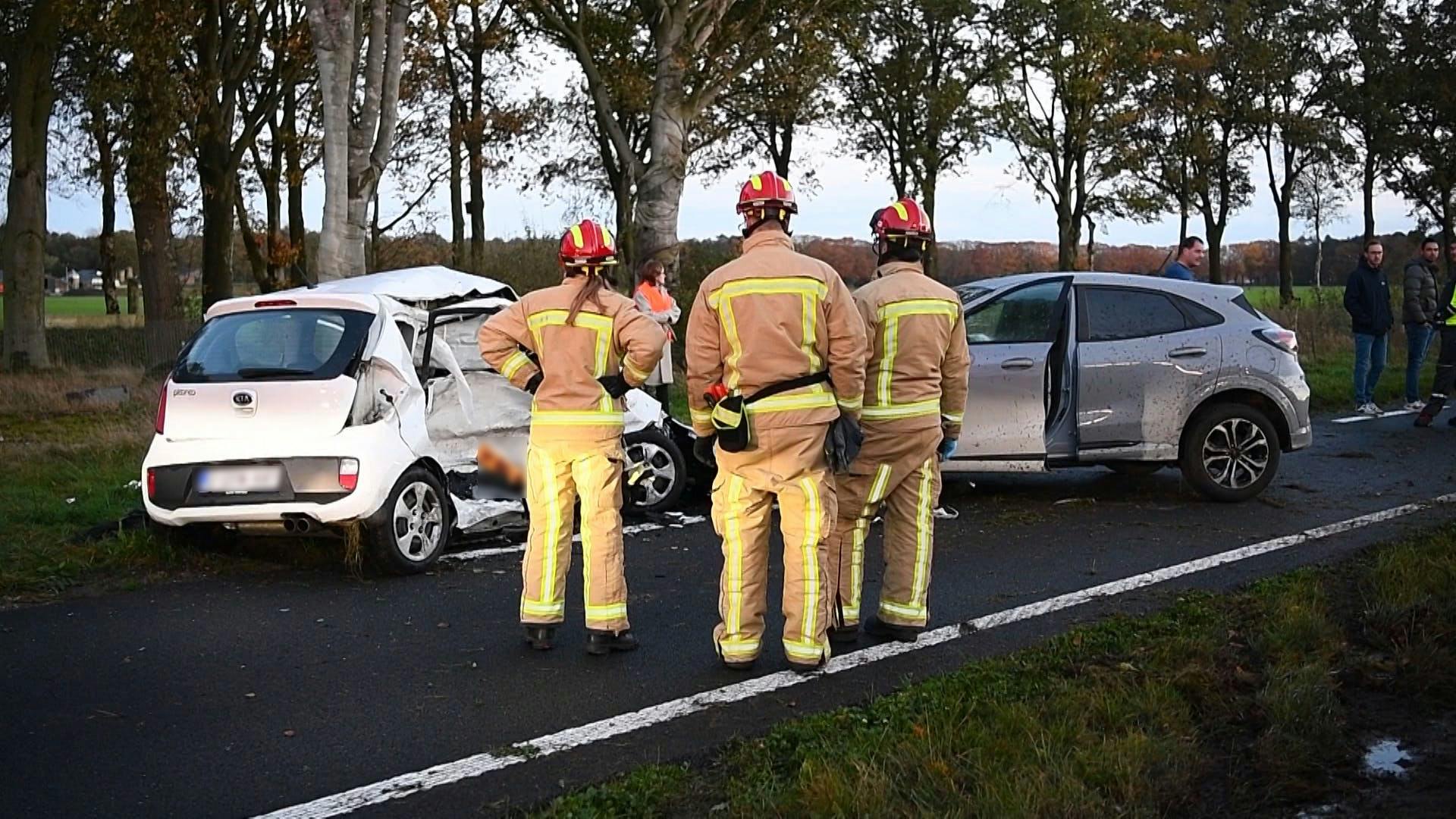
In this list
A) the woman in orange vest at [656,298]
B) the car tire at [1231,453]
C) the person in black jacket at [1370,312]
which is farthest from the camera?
the person in black jacket at [1370,312]

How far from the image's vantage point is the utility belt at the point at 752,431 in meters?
5.81

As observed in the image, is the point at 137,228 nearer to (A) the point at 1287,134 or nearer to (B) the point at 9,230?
(B) the point at 9,230

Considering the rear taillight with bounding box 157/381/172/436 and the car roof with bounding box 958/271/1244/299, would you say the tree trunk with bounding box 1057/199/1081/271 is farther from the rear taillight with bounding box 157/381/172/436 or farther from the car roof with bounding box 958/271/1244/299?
the rear taillight with bounding box 157/381/172/436

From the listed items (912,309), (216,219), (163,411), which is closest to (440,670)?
(912,309)

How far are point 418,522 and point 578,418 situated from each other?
2328 millimetres

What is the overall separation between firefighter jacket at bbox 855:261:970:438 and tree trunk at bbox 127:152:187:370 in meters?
20.5

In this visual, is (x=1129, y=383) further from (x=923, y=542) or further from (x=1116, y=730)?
(x=1116, y=730)

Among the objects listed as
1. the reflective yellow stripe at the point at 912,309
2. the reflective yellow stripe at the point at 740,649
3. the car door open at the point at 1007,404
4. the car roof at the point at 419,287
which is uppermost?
the car roof at the point at 419,287

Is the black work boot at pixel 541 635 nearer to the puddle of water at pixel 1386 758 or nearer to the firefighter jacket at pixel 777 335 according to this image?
the firefighter jacket at pixel 777 335

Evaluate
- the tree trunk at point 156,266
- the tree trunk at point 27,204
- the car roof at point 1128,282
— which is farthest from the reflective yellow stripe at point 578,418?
the tree trunk at point 156,266

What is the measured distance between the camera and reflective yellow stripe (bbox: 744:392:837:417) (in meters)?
5.84

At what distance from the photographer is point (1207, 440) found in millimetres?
10227

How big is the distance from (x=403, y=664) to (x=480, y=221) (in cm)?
2795

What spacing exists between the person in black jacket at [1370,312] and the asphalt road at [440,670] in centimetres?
659
